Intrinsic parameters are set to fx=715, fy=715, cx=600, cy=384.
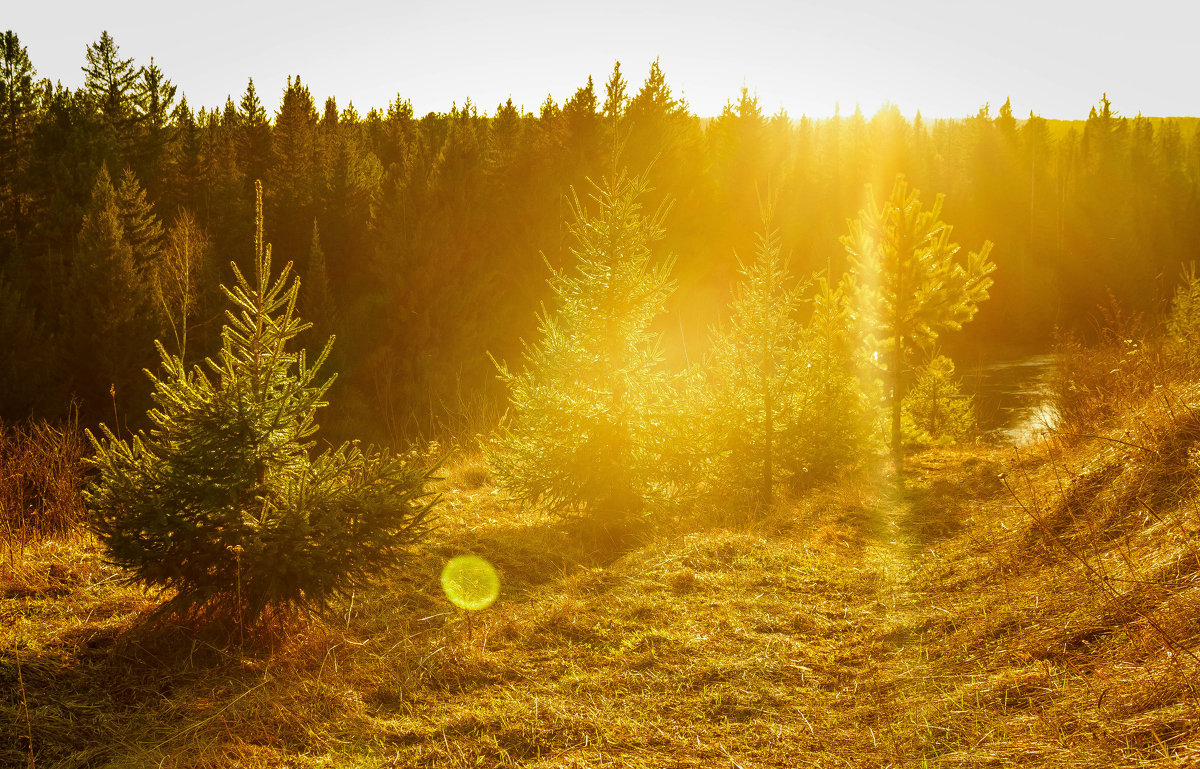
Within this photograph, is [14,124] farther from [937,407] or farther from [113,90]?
[937,407]

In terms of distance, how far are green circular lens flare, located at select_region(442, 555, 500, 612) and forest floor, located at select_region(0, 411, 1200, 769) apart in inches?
5.2

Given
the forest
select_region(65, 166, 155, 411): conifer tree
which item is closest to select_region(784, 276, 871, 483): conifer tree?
the forest

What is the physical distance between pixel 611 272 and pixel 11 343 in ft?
81.2

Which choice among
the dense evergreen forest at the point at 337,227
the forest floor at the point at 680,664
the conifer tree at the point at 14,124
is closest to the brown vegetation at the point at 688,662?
the forest floor at the point at 680,664

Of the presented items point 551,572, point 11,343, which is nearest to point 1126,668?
point 551,572

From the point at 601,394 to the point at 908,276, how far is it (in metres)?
13.7

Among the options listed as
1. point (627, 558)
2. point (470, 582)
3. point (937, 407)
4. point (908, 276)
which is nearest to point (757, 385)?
point (627, 558)

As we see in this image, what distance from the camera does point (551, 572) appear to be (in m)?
6.73

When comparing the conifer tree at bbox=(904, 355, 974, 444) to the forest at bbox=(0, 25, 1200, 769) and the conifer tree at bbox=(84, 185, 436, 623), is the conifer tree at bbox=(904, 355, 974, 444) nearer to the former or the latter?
the forest at bbox=(0, 25, 1200, 769)

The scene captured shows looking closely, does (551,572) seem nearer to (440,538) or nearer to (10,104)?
(440,538)

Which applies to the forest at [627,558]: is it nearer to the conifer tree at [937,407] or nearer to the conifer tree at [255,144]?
the conifer tree at [937,407]

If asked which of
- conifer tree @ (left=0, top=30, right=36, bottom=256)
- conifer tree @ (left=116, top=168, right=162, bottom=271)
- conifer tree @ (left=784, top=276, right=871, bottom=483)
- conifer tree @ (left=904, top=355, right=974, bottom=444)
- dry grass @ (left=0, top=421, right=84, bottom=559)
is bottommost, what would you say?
conifer tree @ (left=904, top=355, right=974, bottom=444)

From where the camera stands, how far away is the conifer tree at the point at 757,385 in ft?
37.1

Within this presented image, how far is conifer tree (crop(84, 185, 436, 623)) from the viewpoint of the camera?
157 inches
